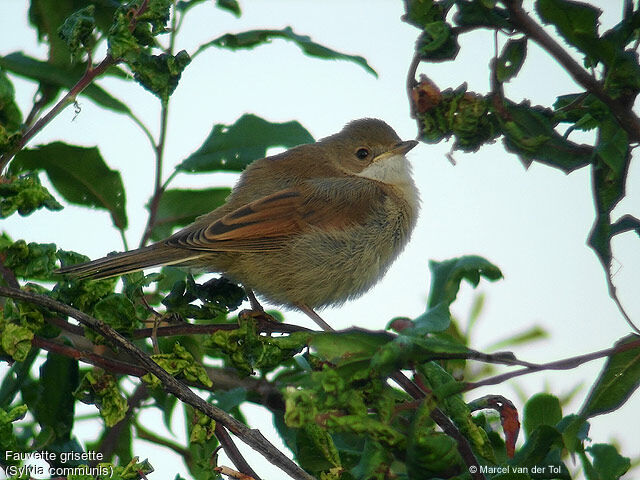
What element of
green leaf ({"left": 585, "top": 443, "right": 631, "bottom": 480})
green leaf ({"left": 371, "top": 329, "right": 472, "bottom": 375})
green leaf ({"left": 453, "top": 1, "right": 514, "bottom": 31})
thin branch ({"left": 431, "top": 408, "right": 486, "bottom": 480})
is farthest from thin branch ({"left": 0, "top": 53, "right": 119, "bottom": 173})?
green leaf ({"left": 585, "top": 443, "right": 631, "bottom": 480})

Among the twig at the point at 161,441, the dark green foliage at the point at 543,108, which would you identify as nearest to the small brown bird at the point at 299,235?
the twig at the point at 161,441

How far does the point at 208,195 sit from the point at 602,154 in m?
2.50

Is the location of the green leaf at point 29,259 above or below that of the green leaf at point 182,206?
below

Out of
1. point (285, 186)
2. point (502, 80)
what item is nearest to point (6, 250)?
point (502, 80)

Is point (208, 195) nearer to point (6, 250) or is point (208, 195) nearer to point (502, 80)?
point (6, 250)

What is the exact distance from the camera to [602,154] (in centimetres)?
206

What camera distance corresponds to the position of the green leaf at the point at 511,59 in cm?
229

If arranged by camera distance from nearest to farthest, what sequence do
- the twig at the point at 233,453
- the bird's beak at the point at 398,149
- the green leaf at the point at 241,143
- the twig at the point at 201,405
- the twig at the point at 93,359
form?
the twig at the point at 201,405, the twig at the point at 233,453, the twig at the point at 93,359, the green leaf at the point at 241,143, the bird's beak at the point at 398,149

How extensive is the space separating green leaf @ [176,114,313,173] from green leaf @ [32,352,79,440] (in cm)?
115

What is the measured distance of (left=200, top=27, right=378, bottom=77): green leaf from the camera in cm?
353

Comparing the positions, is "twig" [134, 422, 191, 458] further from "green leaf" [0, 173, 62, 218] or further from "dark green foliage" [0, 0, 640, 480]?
"green leaf" [0, 173, 62, 218]

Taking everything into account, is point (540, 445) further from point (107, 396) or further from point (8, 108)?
point (8, 108)

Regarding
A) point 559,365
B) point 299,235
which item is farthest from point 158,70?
point 299,235

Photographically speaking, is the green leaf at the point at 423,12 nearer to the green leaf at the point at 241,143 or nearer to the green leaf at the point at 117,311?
the green leaf at the point at 117,311
